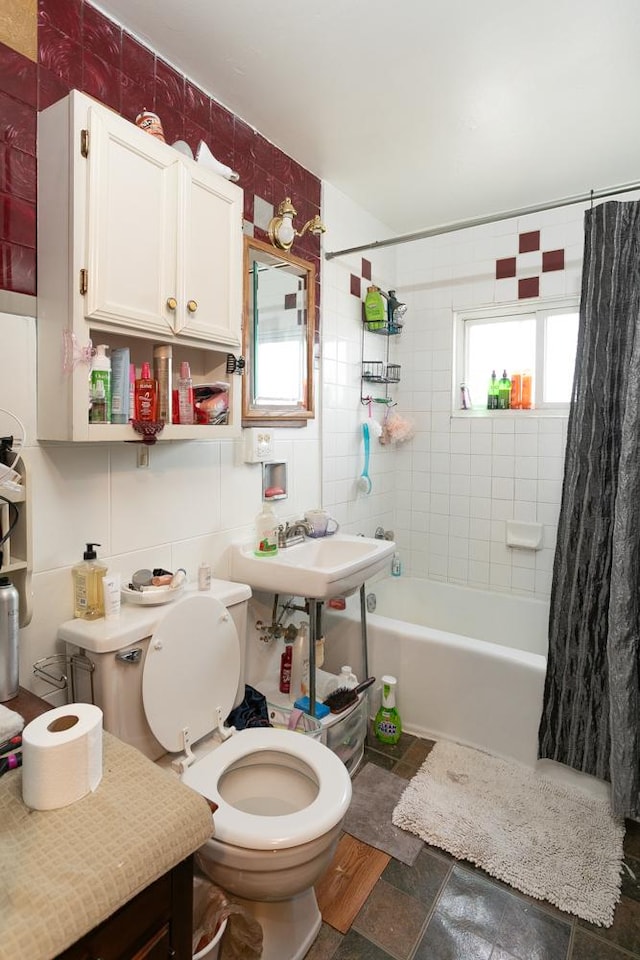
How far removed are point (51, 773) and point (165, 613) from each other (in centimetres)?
61

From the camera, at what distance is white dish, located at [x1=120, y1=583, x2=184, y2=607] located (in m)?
1.41

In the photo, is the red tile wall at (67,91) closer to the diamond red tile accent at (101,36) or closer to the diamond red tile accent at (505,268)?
the diamond red tile accent at (101,36)

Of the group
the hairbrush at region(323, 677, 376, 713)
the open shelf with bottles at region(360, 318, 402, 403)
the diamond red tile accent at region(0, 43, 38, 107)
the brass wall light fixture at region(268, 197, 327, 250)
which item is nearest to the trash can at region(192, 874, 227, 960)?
the hairbrush at region(323, 677, 376, 713)

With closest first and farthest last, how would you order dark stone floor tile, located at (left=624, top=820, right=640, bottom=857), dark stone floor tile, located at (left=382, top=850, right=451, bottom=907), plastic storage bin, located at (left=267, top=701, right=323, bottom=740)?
dark stone floor tile, located at (left=382, top=850, right=451, bottom=907) < dark stone floor tile, located at (left=624, top=820, right=640, bottom=857) < plastic storage bin, located at (left=267, top=701, right=323, bottom=740)

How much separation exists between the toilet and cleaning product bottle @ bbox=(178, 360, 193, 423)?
1.72ft

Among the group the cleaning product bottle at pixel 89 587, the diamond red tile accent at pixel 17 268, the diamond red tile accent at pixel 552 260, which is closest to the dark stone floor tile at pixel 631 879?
the cleaning product bottle at pixel 89 587

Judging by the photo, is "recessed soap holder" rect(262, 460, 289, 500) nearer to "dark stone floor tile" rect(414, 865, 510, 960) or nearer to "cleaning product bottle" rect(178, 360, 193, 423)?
"cleaning product bottle" rect(178, 360, 193, 423)

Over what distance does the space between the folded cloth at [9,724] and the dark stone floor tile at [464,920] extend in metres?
1.18

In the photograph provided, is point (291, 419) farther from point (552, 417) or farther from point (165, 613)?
point (552, 417)

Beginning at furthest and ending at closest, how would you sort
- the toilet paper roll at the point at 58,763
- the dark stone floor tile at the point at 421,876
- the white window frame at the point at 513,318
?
the white window frame at the point at 513,318 < the dark stone floor tile at the point at 421,876 < the toilet paper roll at the point at 58,763

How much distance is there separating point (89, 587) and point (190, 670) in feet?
1.19

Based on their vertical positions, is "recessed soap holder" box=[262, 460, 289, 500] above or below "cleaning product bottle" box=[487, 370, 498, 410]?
below

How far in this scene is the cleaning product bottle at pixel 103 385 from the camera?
4.04 ft

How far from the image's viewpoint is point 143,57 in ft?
5.03
